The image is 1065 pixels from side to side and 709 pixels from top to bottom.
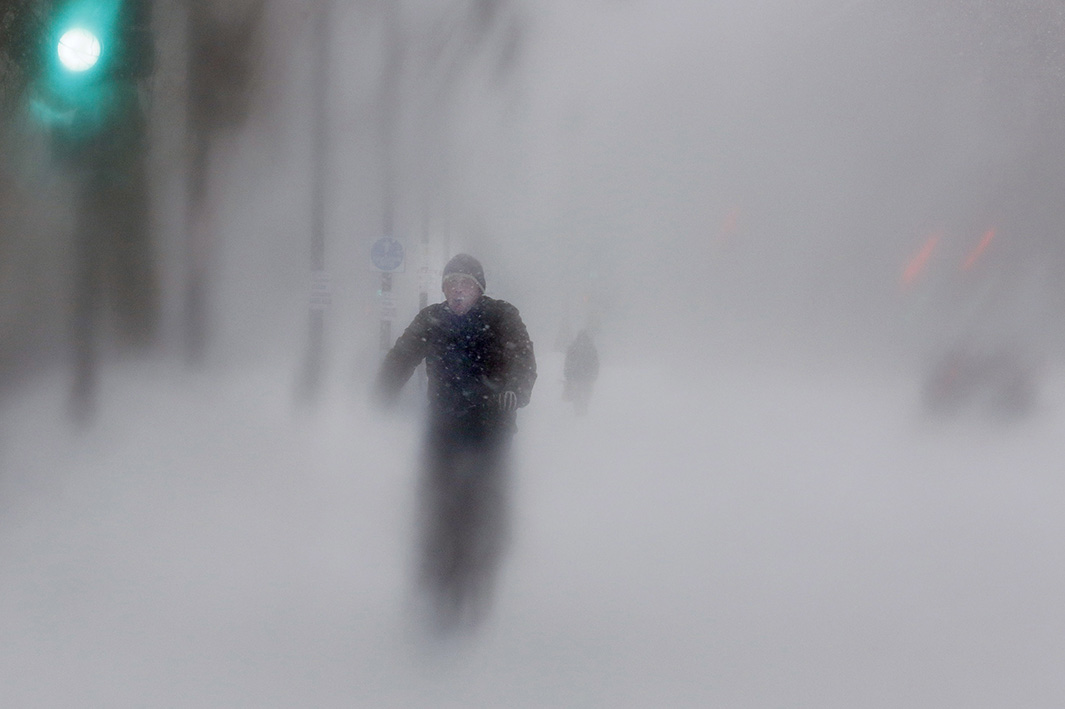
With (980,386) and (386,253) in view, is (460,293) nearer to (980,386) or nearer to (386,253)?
(386,253)

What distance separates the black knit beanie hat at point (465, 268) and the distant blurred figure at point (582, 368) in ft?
33.3

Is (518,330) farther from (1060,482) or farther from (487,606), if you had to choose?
(1060,482)

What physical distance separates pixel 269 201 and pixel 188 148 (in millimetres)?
4418

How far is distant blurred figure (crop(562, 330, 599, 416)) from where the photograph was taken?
1352 cm

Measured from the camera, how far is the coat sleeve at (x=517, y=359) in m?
3.25

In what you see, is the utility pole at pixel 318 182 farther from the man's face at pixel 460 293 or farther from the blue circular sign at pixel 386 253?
the man's face at pixel 460 293

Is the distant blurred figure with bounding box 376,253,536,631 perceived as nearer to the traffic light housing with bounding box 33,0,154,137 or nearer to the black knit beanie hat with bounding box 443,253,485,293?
the black knit beanie hat with bounding box 443,253,485,293

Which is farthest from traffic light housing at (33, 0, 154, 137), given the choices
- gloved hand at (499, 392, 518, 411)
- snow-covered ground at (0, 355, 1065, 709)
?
gloved hand at (499, 392, 518, 411)

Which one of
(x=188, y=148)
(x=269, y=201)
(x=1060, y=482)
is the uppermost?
(x=269, y=201)

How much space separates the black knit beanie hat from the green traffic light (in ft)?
10.00

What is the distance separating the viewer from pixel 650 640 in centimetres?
322

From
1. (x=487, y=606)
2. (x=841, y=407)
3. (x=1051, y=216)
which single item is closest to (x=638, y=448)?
(x=487, y=606)

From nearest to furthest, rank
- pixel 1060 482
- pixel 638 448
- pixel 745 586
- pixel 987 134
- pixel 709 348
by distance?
pixel 745 586 → pixel 1060 482 → pixel 638 448 → pixel 709 348 → pixel 987 134

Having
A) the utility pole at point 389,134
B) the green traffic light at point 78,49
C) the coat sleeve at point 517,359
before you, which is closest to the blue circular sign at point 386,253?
the utility pole at point 389,134
